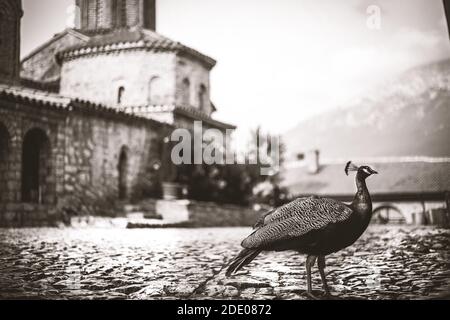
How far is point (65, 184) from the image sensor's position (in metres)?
7.43

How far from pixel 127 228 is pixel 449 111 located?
447cm

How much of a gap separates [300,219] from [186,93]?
7655mm

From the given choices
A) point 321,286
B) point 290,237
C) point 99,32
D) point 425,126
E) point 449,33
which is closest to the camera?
point 290,237

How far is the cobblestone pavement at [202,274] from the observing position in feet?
9.48

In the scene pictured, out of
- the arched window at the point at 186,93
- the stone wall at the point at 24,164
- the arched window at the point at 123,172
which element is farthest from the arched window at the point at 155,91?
the stone wall at the point at 24,164

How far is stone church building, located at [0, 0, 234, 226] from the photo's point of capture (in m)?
5.79

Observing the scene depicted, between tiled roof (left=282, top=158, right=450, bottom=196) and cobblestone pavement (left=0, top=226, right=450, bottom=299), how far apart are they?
0.99 meters

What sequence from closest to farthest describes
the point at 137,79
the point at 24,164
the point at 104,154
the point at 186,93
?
the point at 24,164
the point at 104,154
the point at 186,93
the point at 137,79

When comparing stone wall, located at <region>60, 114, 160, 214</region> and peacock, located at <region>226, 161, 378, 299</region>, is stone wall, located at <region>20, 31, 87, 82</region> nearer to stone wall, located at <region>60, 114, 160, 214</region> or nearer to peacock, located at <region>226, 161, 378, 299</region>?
stone wall, located at <region>60, 114, 160, 214</region>

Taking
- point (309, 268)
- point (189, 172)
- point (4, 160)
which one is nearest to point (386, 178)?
point (189, 172)

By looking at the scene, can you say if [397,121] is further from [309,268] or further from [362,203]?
[309,268]

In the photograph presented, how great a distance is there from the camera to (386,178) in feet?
27.9

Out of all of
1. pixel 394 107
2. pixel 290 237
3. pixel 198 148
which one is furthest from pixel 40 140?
pixel 290 237
